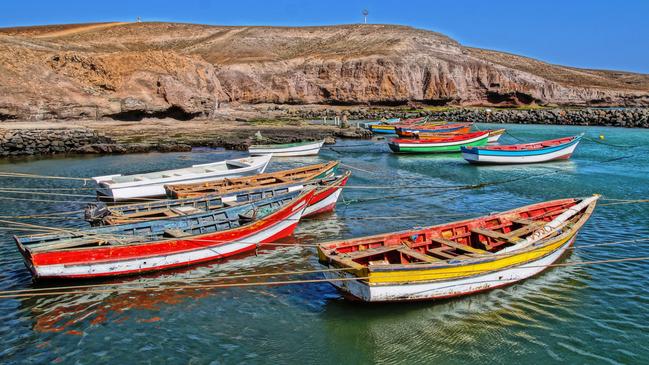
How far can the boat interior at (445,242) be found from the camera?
1076cm

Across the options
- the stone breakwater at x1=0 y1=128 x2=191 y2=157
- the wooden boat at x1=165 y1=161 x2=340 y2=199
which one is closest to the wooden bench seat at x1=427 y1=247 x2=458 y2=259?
the wooden boat at x1=165 y1=161 x2=340 y2=199

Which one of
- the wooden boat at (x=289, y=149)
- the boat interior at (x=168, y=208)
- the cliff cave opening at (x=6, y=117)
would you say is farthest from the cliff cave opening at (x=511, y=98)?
the boat interior at (x=168, y=208)

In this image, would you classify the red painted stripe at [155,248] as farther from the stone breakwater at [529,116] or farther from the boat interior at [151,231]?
the stone breakwater at [529,116]

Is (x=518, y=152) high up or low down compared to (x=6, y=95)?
down

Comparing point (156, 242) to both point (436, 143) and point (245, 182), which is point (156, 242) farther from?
point (436, 143)

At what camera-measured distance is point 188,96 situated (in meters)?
53.0

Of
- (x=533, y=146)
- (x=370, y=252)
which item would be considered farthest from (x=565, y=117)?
(x=370, y=252)

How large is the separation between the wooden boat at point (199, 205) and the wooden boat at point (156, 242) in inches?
22.3

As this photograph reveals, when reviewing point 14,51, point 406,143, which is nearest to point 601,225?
point 406,143

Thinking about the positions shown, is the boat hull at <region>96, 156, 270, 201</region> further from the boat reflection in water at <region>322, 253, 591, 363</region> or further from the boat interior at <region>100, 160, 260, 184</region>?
the boat reflection in water at <region>322, 253, 591, 363</region>

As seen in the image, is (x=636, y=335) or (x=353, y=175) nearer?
(x=636, y=335)

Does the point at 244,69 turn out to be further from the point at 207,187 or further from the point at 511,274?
the point at 511,274

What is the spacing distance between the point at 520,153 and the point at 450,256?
2273 cm

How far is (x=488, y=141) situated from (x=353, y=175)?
60.0 feet
